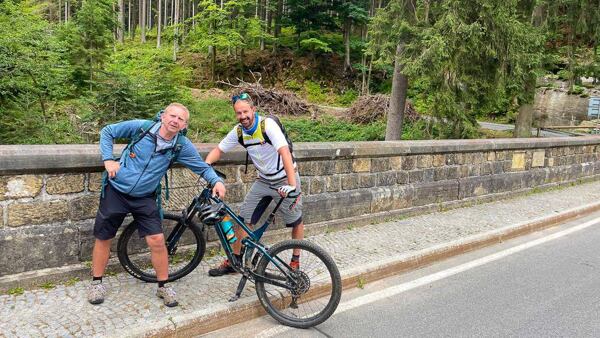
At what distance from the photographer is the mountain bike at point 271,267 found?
159 inches

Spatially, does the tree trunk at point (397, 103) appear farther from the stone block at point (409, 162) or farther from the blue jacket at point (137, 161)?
the blue jacket at point (137, 161)

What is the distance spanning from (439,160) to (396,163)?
1128 mm

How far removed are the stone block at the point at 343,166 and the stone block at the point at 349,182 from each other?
0.08m

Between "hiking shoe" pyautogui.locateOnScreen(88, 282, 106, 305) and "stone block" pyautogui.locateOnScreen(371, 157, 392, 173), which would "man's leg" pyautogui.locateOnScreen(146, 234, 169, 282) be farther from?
"stone block" pyautogui.locateOnScreen(371, 157, 392, 173)

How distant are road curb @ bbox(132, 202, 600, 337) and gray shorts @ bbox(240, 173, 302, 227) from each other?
83 centimetres

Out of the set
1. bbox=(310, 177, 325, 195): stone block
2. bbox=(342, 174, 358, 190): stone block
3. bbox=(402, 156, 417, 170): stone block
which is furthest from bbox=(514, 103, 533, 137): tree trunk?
bbox=(310, 177, 325, 195): stone block

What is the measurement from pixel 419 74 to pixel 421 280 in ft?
32.4

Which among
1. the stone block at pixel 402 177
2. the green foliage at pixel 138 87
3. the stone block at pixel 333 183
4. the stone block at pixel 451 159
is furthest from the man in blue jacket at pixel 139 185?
the green foliage at pixel 138 87

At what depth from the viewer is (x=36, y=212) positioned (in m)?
4.23

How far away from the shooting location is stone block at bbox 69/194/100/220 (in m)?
4.43

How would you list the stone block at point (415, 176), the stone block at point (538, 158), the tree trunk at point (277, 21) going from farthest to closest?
the tree trunk at point (277, 21)
the stone block at point (538, 158)
the stone block at point (415, 176)

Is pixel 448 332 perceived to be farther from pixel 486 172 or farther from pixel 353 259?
pixel 486 172

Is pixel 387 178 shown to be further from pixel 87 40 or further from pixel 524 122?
pixel 524 122

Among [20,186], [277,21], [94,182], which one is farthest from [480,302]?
[277,21]
